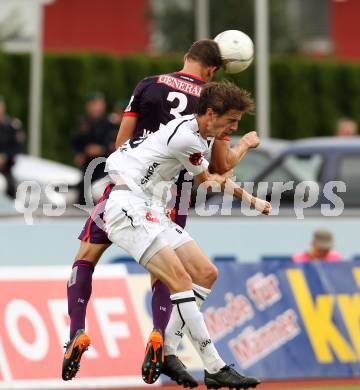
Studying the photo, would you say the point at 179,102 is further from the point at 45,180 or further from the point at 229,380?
the point at 45,180

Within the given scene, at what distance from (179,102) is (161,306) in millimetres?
1513

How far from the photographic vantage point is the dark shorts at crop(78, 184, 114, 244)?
32.0ft

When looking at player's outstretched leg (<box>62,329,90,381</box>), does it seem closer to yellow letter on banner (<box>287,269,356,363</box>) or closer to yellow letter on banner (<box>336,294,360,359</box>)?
yellow letter on banner (<box>287,269,356,363</box>)

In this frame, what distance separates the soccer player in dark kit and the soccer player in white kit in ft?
0.50

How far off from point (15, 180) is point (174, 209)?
35.0 feet

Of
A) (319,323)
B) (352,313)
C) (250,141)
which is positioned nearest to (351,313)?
(352,313)

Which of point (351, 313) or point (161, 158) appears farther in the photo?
point (351, 313)

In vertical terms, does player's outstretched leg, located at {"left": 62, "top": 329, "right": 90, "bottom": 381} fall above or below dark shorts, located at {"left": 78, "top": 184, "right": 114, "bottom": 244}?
below

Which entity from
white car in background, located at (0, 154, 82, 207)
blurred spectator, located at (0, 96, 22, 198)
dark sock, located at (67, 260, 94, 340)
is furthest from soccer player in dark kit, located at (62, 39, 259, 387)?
blurred spectator, located at (0, 96, 22, 198)

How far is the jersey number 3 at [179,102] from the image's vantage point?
9.76 m

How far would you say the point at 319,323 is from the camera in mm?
13562

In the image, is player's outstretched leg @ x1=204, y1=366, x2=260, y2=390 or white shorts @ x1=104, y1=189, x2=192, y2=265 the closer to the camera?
player's outstretched leg @ x1=204, y1=366, x2=260, y2=390

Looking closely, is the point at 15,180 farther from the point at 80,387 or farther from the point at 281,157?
the point at 80,387

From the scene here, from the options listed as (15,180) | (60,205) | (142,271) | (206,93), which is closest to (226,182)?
(206,93)
